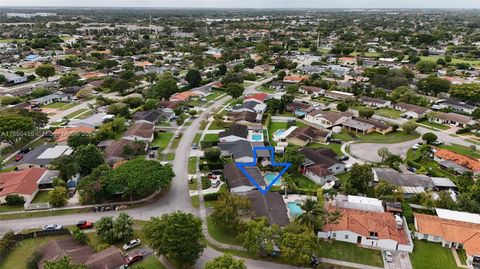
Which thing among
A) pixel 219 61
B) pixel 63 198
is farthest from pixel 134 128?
pixel 219 61

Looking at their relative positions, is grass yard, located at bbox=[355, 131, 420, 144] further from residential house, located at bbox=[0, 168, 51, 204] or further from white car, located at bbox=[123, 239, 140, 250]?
residential house, located at bbox=[0, 168, 51, 204]

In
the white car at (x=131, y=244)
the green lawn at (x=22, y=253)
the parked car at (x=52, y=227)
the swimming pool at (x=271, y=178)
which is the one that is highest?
the swimming pool at (x=271, y=178)

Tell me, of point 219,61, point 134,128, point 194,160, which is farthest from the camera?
point 219,61

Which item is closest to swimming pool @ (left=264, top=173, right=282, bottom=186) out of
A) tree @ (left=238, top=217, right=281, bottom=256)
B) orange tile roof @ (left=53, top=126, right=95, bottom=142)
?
tree @ (left=238, top=217, right=281, bottom=256)

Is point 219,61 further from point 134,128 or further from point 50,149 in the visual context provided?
point 50,149

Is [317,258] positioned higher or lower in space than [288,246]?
lower

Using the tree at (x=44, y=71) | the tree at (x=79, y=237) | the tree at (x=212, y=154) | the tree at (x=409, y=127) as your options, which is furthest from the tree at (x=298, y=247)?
the tree at (x=44, y=71)

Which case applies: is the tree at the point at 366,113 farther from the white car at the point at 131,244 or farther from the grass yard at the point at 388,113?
the white car at the point at 131,244
